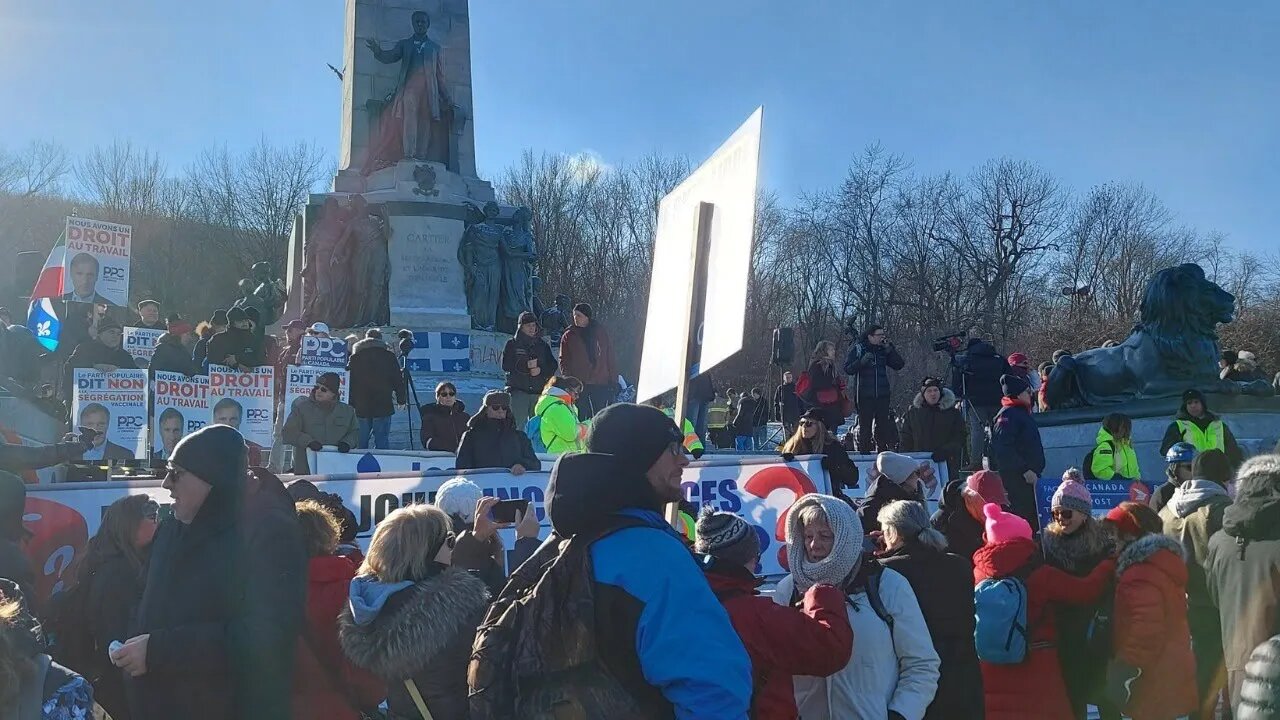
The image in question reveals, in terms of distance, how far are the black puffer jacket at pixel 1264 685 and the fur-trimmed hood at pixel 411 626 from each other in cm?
212

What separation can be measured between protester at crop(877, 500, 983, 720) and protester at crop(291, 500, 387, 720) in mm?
1861

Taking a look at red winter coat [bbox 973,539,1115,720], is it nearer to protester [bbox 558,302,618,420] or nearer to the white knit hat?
the white knit hat

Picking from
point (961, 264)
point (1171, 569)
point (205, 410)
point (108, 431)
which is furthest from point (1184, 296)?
point (961, 264)

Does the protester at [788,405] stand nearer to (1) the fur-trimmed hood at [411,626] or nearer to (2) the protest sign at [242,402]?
(2) the protest sign at [242,402]

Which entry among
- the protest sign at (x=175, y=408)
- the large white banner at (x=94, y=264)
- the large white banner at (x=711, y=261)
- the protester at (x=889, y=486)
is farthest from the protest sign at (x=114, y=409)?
the large white banner at (x=711, y=261)

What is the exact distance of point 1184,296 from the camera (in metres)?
13.4

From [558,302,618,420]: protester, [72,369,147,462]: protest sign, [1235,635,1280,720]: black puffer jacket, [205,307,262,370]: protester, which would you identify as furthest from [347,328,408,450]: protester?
[1235,635,1280,720]: black puffer jacket

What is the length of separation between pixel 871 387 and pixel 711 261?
11189mm

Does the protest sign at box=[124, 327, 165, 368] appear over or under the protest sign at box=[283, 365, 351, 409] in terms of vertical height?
over

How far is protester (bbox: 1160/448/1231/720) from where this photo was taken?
5848mm

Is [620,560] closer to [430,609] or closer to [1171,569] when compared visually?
[430,609]

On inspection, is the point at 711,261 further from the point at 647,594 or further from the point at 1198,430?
the point at 1198,430

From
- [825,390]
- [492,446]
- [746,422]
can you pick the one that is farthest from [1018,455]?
[746,422]

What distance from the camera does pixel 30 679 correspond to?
2.86 metres
